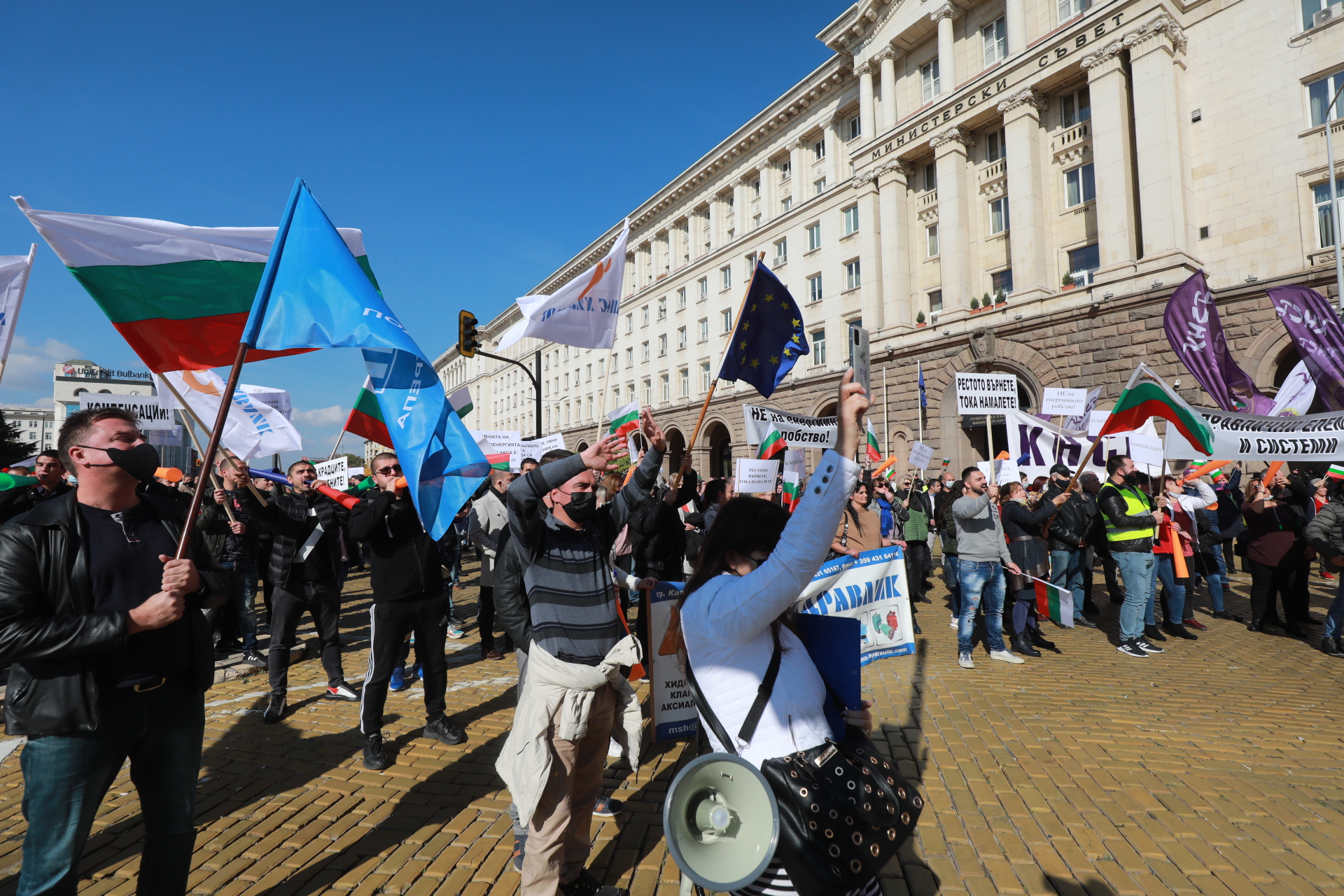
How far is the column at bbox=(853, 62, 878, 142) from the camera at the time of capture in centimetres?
2873

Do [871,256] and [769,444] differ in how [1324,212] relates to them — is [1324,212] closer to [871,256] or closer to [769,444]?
[871,256]

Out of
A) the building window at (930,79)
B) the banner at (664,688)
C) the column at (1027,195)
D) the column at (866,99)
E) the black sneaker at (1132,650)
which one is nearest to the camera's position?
the banner at (664,688)

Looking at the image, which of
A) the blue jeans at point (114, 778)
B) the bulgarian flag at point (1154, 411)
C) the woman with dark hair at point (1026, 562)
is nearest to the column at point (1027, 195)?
the bulgarian flag at point (1154, 411)

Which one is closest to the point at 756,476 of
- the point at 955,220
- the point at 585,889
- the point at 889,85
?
the point at 585,889

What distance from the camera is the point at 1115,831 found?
12.0 feet

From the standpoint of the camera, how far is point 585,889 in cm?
309

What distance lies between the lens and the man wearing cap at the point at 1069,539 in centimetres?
843

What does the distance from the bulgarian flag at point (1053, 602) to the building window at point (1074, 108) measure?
21021mm

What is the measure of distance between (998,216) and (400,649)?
2614cm

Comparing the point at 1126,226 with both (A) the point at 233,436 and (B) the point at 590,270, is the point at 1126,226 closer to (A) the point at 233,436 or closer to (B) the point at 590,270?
(B) the point at 590,270

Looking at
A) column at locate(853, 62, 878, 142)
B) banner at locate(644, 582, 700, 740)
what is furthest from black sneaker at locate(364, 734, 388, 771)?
column at locate(853, 62, 878, 142)

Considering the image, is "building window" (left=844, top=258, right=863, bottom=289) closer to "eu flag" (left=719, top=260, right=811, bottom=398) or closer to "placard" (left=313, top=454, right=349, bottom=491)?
"placard" (left=313, top=454, right=349, bottom=491)

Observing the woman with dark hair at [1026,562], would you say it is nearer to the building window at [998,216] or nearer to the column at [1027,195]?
the column at [1027,195]

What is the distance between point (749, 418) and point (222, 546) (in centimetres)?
722
